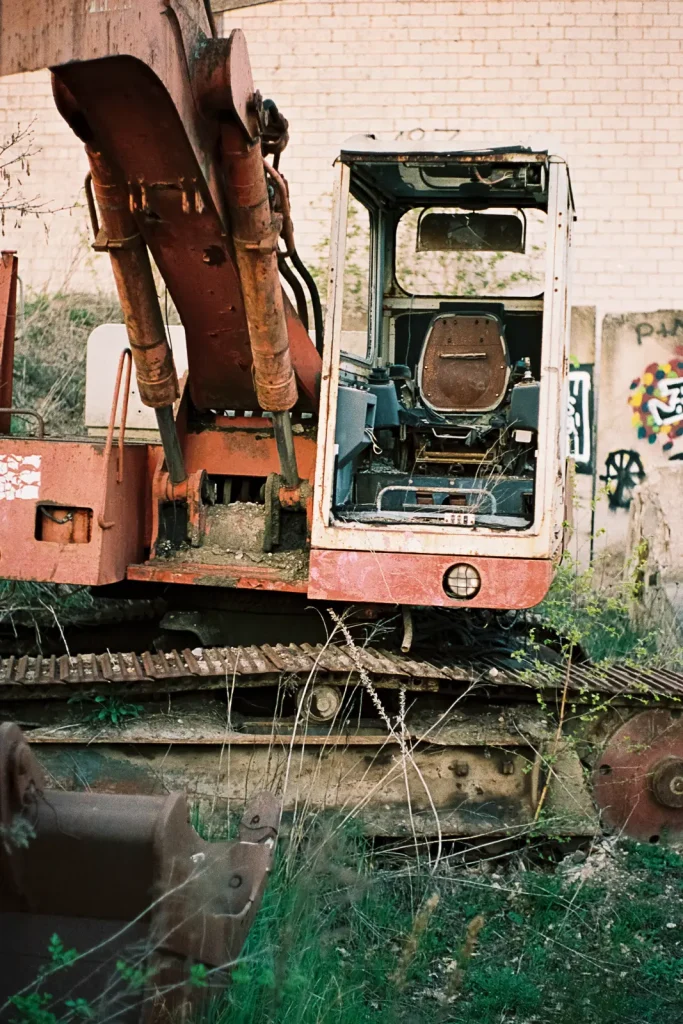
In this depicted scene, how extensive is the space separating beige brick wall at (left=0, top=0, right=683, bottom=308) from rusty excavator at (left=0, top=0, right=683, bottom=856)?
5.53 metres

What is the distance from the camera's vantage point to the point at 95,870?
2.26 metres

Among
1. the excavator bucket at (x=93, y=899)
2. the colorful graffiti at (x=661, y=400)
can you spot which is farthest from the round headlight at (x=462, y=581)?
the colorful graffiti at (x=661, y=400)

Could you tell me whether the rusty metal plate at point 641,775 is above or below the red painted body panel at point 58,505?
below

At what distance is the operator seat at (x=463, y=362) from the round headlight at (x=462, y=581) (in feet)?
6.61

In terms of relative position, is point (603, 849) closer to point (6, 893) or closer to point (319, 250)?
point (6, 893)

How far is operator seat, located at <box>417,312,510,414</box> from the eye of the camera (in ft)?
22.2

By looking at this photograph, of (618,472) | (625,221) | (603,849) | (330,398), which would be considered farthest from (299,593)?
(625,221)

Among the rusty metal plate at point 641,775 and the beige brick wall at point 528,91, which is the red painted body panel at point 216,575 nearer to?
the rusty metal plate at point 641,775

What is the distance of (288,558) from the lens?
541 centimetres

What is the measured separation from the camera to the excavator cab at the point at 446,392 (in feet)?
16.1

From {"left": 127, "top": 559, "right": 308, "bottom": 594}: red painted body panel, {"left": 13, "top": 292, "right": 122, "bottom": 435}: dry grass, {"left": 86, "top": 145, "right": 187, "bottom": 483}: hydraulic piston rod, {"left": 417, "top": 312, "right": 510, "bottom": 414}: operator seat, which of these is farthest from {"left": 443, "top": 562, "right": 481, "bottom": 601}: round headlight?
{"left": 13, "top": 292, "right": 122, "bottom": 435}: dry grass

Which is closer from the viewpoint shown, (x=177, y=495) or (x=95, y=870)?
(x=95, y=870)

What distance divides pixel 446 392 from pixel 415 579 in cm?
217

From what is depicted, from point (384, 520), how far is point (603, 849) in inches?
66.8
